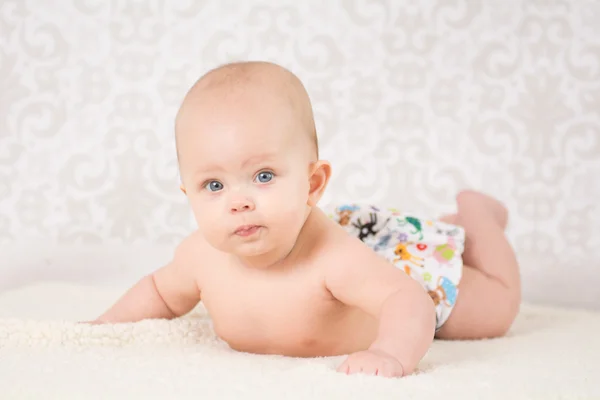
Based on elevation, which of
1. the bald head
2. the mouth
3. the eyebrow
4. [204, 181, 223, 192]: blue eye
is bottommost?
the mouth

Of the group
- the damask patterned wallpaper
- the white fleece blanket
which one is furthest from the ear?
the damask patterned wallpaper

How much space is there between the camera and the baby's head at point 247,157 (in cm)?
110

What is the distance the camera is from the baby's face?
1096 millimetres

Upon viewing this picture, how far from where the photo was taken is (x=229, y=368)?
1.06 metres

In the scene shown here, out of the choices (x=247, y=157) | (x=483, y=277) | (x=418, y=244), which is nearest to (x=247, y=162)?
(x=247, y=157)

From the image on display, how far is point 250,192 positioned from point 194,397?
0.32 m

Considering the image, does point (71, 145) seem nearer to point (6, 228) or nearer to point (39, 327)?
point (6, 228)

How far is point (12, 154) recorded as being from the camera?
7.41ft

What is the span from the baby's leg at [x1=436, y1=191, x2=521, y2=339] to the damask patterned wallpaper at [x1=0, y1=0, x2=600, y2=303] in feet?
1.81

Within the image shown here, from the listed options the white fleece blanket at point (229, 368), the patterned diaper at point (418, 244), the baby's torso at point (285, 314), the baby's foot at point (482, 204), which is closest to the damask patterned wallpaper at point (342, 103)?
the baby's foot at point (482, 204)

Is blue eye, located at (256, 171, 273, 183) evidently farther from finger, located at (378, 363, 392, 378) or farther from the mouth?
finger, located at (378, 363, 392, 378)

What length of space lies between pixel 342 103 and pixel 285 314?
1.13m

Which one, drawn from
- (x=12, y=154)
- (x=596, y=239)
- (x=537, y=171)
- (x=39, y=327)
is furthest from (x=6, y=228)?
(x=596, y=239)

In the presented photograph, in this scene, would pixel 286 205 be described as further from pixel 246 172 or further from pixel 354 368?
pixel 354 368
